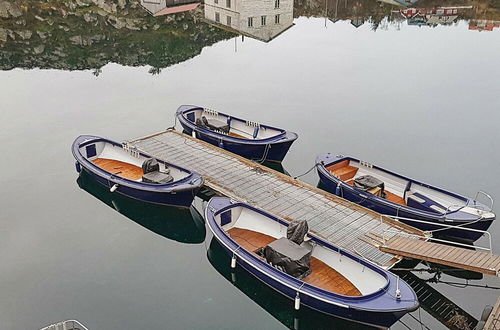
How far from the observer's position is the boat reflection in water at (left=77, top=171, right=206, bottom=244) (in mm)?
24266

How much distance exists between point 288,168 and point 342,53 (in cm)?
3200

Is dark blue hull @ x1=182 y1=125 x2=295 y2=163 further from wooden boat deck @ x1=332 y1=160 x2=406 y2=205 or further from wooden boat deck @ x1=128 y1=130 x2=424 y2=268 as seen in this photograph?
wooden boat deck @ x1=332 y1=160 x2=406 y2=205

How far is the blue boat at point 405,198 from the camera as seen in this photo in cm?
2231

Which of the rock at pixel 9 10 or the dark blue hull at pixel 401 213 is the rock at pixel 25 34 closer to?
the rock at pixel 9 10

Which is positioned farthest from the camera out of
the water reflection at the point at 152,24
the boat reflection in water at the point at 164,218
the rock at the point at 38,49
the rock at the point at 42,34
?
the rock at the point at 42,34

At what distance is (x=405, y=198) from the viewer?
2522cm

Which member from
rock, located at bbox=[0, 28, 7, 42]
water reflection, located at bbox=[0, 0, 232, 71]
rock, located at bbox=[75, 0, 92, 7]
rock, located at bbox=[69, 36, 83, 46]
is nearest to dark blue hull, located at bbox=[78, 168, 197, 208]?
water reflection, located at bbox=[0, 0, 232, 71]

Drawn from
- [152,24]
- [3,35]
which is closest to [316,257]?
[152,24]

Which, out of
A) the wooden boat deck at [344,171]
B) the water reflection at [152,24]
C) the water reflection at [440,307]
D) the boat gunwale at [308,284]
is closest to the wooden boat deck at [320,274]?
the boat gunwale at [308,284]

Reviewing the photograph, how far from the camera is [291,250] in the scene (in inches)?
754

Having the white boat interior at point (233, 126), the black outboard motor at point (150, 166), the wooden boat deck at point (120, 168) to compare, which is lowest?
the wooden boat deck at point (120, 168)

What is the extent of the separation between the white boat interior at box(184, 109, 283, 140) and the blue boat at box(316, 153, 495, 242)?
16.4 feet

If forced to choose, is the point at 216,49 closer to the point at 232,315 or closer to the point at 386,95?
the point at 386,95

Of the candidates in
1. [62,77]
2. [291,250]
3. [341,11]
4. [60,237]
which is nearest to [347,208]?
[291,250]
